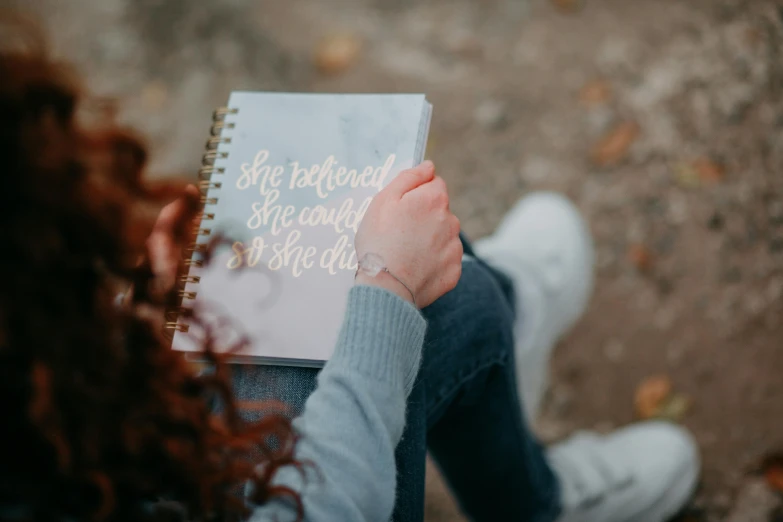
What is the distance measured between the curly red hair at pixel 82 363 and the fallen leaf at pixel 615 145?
3.31 feet

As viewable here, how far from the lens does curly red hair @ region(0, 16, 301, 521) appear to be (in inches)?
19.6

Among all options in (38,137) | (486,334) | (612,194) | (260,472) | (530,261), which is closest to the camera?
(38,137)

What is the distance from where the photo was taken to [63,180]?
20.6 inches

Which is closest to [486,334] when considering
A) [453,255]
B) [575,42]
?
[453,255]

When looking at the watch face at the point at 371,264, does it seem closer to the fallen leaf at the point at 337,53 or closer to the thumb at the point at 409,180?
the thumb at the point at 409,180

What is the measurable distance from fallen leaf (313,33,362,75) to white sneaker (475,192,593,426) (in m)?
0.59

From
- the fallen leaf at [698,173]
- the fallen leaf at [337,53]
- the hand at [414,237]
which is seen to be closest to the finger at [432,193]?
the hand at [414,237]

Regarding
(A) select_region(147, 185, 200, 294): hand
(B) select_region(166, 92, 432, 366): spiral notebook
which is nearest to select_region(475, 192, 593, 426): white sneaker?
(B) select_region(166, 92, 432, 366): spiral notebook

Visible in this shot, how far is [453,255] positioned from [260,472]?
0.29m

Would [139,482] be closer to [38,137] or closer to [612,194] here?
[38,137]

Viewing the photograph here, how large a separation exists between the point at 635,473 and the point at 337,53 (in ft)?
3.74

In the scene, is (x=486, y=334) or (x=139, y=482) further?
(x=486, y=334)

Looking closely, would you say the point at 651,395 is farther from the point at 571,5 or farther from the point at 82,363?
the point at 82,363

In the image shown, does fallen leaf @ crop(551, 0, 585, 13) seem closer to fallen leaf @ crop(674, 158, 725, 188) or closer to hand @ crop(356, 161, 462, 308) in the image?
fallen leaf @ crop(674, 158, 725, 188)
